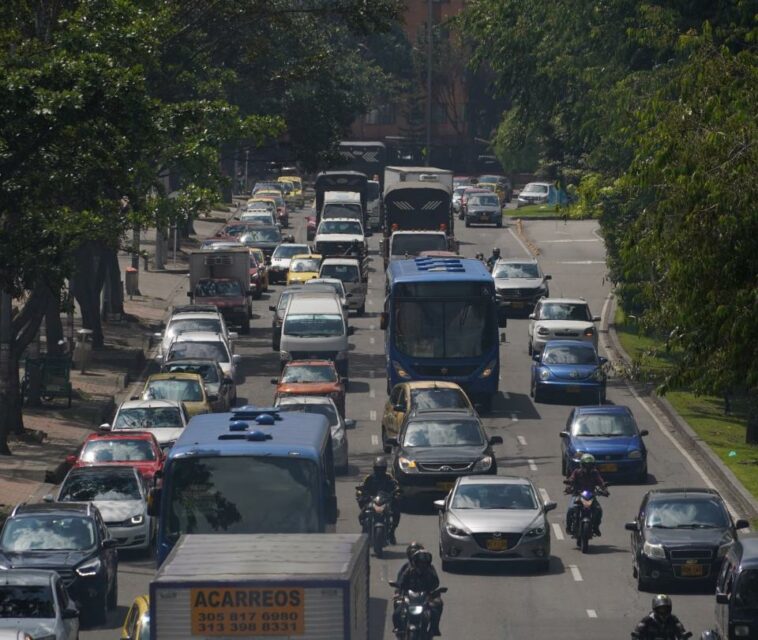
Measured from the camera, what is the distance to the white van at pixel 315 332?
45.4 metres

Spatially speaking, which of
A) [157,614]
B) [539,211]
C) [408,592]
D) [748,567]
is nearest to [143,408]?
[408,592]

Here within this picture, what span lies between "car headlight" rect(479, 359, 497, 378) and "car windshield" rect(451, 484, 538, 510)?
1361 centimetres

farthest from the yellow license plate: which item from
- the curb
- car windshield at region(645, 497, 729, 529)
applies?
the curb

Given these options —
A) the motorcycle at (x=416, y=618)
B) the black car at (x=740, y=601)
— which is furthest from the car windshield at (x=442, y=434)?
the black car at (x=740, y=601)

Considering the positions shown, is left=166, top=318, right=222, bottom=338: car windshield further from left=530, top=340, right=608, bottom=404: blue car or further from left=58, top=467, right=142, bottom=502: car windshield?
left=58, top=467, right=142, bottom=502: car windshield

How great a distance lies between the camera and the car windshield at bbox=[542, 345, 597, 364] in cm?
4362

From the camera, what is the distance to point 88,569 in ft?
75.3

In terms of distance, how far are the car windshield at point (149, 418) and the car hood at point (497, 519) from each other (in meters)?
9.23

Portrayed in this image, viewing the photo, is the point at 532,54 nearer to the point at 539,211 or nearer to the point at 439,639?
the point at 439,639

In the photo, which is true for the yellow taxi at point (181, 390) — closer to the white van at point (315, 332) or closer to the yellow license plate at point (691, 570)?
the white van at point (315, 332)

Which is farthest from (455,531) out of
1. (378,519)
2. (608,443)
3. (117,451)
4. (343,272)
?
(343,272)

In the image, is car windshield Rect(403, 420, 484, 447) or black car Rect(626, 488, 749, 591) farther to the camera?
car windshield Rect(403, 420, 484, 447)

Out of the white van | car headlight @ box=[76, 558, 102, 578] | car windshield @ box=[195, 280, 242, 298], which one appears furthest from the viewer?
car windshield @ box=[195, 280, 242, 298]

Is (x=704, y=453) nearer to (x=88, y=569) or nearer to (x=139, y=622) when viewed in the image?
(x=88, y=569)
